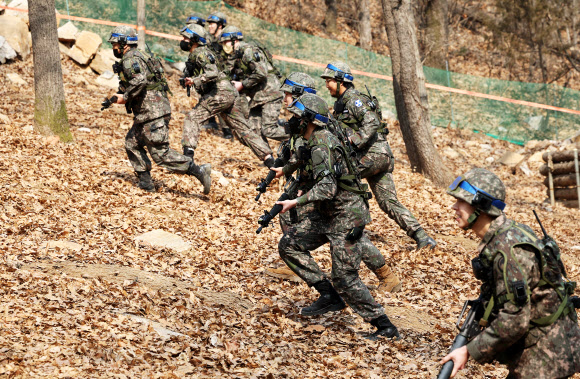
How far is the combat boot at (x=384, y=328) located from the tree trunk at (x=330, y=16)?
2224 centimetres

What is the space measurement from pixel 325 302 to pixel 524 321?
2.94 metres

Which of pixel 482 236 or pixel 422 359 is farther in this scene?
pixel 422 359

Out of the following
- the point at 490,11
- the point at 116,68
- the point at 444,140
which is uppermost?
the point at 490,11

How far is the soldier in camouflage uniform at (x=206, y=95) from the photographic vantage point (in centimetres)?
1025

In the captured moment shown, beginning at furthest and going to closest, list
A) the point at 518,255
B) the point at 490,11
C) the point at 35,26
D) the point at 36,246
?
the point at 490,11
the point at 35,26
the point at 36,246
the point at 518,255

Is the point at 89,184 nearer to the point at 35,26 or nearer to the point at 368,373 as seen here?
the point at 35,26

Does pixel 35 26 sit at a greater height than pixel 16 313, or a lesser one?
greater

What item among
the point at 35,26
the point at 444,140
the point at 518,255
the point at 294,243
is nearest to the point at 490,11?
the point at 444,140

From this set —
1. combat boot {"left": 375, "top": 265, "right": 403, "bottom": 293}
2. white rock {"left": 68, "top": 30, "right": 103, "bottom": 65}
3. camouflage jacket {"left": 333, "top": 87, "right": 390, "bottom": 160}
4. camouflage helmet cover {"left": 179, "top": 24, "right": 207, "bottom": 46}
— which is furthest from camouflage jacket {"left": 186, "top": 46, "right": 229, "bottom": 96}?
white rock {"left": 68, "top": 30, "right": 103, "bottom": 65}

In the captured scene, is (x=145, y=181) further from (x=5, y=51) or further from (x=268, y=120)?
(x=5, y=51)

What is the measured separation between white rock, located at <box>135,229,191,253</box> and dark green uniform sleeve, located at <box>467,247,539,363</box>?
15.6 ft

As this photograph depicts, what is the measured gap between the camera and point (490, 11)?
30828mm

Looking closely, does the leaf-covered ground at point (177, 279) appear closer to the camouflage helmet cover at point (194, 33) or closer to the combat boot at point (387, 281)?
the combat boot at point (387, 281)

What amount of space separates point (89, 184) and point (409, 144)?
6695mm
